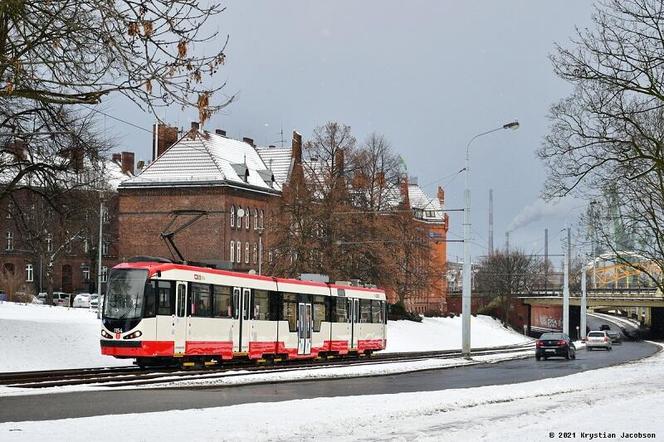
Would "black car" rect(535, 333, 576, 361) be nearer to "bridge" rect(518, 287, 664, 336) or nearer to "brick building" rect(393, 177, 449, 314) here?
"brick building" rect(393, 177, 449, 314)

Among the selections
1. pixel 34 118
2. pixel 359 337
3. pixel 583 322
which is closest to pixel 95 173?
pixel 34 118

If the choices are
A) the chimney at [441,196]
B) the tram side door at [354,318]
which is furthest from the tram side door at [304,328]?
the chimney at [441,196]

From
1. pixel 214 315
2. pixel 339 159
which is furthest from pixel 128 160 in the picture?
pixel 214 315

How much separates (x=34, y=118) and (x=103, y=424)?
15.9 m

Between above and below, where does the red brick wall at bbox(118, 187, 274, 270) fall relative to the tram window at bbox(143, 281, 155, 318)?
above

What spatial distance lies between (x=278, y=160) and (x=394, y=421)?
273 feet

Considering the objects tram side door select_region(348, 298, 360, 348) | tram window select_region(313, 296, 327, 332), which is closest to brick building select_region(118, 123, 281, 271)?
tram side door select_region(348, 298, 360, 348)

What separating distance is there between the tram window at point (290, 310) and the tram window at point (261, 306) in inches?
55.5

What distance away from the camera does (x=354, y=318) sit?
44625mm

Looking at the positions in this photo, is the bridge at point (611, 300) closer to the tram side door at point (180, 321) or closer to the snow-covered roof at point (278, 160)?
the snow-covered roof at point (278, 160)

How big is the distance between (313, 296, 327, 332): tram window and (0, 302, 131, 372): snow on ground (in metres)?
7.66

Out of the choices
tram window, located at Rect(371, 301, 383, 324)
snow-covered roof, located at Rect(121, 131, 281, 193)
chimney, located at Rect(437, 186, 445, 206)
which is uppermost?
chimney, located at Rect(437, 186, 445, 206)

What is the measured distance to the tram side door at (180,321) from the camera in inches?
1209

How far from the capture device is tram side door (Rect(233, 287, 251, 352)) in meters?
34.2
